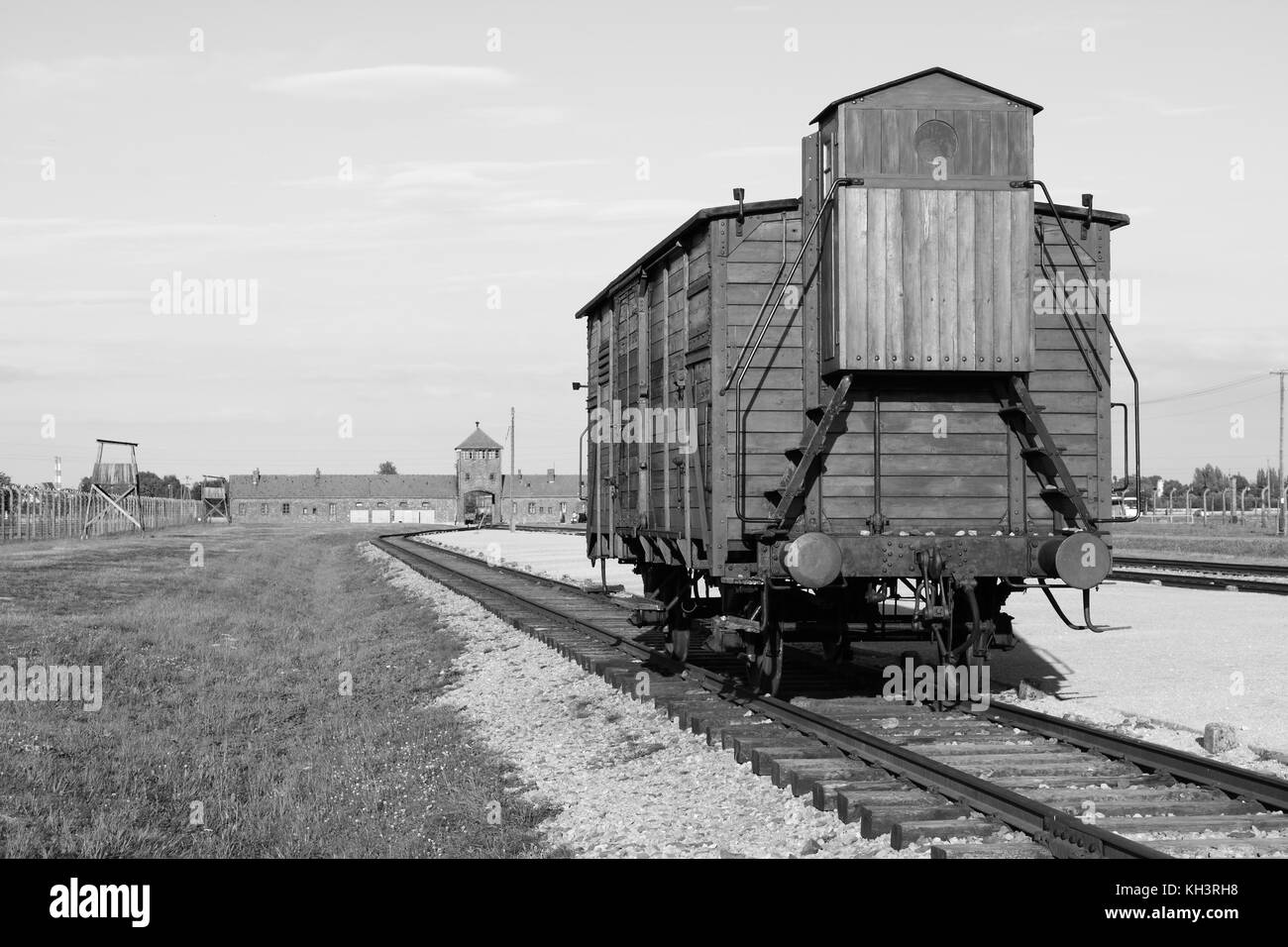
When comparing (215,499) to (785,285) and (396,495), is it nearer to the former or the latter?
(396,495)

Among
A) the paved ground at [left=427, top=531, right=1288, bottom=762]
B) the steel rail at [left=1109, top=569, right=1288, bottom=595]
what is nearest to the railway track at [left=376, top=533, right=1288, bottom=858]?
the paved ground at [left=427, top=531, right=1288, bottom=762]

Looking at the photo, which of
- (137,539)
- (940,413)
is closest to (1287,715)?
(940,413)

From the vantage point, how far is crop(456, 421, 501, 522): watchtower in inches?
5399

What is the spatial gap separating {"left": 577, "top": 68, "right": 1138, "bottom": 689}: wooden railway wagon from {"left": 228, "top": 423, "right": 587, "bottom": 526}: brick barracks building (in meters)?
129

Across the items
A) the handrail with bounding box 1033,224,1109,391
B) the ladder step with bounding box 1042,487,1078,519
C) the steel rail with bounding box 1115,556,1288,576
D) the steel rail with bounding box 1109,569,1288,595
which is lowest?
the steel rail with bounding box 1115,556,1288,576

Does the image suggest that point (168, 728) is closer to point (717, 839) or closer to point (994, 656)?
point (717, 839)

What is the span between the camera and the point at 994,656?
47.8 ft

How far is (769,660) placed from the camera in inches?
432

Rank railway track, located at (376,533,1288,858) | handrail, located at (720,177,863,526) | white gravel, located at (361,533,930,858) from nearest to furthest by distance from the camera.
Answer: railway track, located at (376,533,1288,858) < white gravel, located at (361,533,930,858) < handrail, located at (720,177,863,526)

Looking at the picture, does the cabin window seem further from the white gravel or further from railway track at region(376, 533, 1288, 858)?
the white gravel

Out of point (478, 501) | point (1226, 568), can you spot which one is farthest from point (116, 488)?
point (478, 501)

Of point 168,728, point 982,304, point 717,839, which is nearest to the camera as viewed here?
point 717,839

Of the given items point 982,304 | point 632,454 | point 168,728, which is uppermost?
point 982,304
